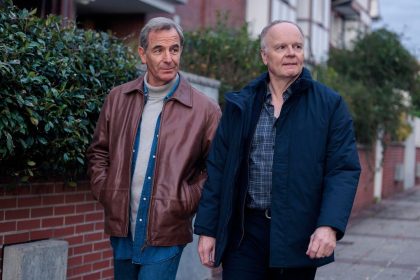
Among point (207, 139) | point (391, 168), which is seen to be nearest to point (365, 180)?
point (391, 168)

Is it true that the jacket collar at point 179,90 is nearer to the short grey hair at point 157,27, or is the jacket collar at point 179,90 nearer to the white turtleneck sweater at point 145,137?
the white turtleneck sweater at point 145,137

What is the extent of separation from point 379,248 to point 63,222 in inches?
227

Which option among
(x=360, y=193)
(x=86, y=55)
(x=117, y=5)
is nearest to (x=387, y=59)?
(x=360, y=193)

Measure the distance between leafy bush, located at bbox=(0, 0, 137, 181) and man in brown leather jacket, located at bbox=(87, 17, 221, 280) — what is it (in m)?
0.62

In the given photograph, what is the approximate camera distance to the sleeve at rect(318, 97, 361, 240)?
3211mm

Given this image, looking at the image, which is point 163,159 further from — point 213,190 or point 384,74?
point 384,74

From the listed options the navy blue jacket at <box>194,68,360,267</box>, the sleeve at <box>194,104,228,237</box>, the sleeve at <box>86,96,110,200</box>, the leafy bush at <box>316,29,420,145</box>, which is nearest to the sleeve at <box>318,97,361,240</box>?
the navy blue jacket at <box>194,68,360,267</box>

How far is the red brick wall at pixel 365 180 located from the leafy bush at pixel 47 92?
992cm

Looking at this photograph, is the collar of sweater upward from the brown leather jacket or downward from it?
upward

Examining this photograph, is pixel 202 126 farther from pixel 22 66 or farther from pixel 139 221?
pixel 22 66

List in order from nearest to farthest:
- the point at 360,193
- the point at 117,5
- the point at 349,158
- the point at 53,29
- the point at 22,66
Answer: the point at 349,158
the point at 22,66
the point at 53,29
the point at 117,5
the point at 360,193

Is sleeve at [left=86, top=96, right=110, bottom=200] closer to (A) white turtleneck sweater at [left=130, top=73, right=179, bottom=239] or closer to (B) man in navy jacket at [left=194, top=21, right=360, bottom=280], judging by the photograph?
(A) white turtleneck sweater at [left=130, top=73, right=179, bottom=239]

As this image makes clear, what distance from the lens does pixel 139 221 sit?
3611 millimetres

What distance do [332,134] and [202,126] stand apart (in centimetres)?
76
